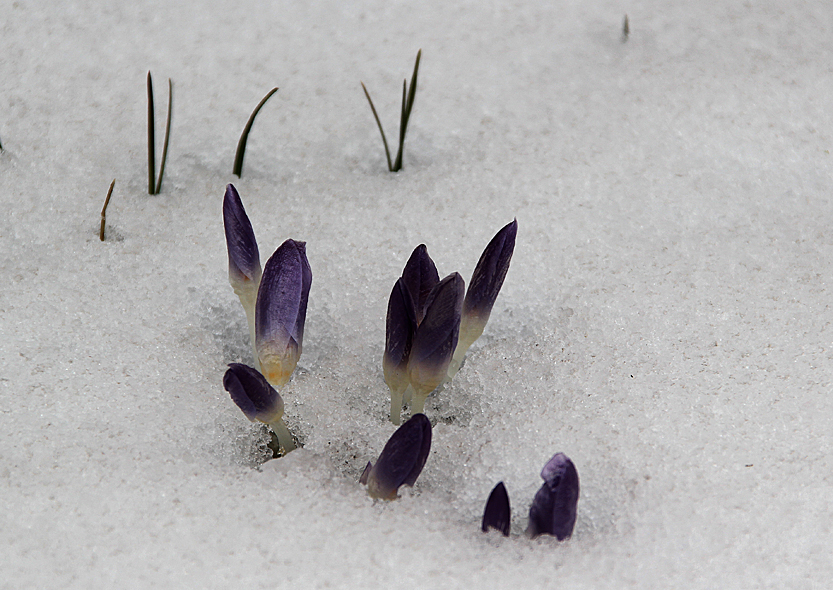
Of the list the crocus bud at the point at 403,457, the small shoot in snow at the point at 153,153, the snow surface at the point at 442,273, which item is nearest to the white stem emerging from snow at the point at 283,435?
the snow surface at the point at 442,273

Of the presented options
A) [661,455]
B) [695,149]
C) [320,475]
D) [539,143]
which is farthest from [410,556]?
[695,149]

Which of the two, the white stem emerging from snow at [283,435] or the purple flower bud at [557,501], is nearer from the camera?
the purple flower bud at [557,501]

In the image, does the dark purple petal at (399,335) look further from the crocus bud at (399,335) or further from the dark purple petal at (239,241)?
the dark purple petal at (239,241)

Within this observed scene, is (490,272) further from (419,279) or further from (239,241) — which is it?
(239,241)

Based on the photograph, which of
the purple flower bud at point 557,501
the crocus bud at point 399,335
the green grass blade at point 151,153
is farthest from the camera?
the green grass blade at point 151,153

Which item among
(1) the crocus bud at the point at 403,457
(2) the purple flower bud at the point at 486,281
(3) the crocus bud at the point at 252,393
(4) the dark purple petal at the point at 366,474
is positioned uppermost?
(2) the purple flower bud at the point at 486,281
